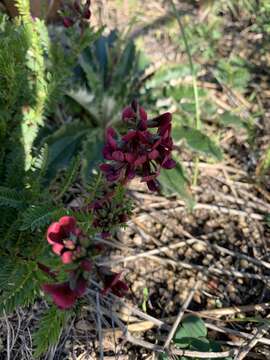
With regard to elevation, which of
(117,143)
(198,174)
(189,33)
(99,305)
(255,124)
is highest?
(189,33)

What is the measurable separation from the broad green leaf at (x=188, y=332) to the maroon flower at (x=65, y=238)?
660mm

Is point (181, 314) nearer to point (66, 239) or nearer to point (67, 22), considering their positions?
point (66, 239)

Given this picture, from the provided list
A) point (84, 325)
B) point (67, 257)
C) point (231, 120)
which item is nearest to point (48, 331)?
point (67, 257)

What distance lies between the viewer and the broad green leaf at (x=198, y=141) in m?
1.90

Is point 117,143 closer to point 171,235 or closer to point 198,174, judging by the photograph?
point 171,235

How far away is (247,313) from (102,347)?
518 millimetres

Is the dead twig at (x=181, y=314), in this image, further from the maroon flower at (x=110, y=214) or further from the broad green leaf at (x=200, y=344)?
the maroon flower at (x=110, y=214)

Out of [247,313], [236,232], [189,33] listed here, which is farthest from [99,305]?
[189,33]

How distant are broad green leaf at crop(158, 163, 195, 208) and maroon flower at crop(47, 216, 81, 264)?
806 millimetres

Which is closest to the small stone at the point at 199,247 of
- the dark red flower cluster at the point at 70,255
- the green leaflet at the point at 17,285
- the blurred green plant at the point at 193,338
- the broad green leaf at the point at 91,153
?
the blurred green plant at the point at 193,338

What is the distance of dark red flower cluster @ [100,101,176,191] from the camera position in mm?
1179

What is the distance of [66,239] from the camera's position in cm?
104

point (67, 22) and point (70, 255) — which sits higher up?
point (67, 22)

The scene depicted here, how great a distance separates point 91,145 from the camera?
1.90m
